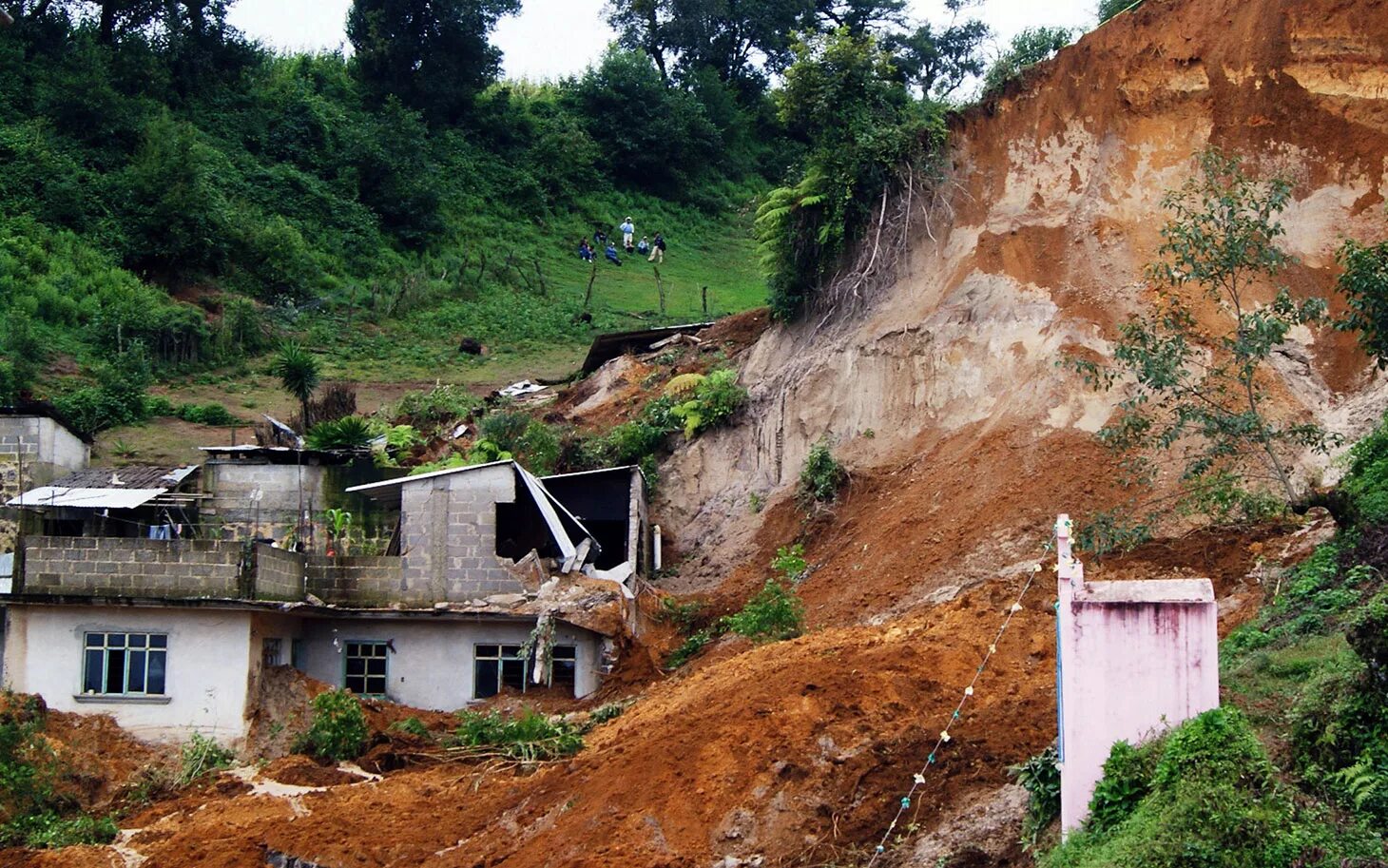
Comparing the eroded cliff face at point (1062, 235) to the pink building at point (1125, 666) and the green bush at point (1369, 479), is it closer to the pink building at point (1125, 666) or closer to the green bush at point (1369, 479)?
the green bush at point (1369, 479)

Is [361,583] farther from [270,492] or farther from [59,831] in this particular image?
[59,831]

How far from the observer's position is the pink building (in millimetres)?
14430

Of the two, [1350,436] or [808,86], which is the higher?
[808,86]

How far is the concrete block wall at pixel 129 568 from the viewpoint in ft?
77.6

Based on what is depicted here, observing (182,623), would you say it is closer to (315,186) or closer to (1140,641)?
(1140,641)

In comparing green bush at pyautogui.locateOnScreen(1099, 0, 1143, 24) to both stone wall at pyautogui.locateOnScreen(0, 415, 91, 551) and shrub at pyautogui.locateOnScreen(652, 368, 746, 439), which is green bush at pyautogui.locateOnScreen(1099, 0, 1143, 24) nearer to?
shrub at pyautogui.locateOnScreen(652, 368, 746, 439)

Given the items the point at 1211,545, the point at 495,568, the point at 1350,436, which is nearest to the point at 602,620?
the point at 495,568

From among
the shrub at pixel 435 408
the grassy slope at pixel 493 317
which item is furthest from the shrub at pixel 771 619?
the grassy slope at pixel 493 317

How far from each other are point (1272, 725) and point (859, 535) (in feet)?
37.8

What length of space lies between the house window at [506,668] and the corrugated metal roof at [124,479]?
682cm

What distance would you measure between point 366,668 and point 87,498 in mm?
5543

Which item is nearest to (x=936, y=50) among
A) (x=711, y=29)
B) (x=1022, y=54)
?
(x=711, y=29)

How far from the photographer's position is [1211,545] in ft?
70.6

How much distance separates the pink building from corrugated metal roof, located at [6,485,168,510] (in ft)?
55.1
